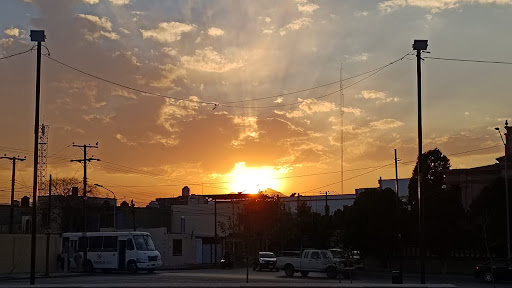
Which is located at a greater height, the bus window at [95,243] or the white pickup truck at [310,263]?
the bus window at [95,243]

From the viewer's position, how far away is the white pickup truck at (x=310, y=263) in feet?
163

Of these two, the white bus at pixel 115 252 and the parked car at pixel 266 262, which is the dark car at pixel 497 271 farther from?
the white bus at pixel 115 252

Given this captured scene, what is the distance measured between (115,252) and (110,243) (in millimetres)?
934

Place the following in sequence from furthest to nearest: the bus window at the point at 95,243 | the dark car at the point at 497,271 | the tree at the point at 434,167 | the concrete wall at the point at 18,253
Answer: the tree at the point at 434,167 → the bus window at the point at 95,243 → the concrete wall at the point at 18,253 → the dark car at the point at 497,271

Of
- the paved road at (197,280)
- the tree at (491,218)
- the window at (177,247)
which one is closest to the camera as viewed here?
the paved road at (197,280)

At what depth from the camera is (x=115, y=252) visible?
53125 mm

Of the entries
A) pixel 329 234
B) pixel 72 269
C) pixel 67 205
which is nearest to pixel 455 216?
pixel 329 234

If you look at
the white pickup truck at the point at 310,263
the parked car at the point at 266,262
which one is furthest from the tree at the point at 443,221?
the parked car at the point at 266,262

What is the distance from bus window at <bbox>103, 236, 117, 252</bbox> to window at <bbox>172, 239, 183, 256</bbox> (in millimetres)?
23225

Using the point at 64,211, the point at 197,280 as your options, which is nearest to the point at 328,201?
the point at 64,211

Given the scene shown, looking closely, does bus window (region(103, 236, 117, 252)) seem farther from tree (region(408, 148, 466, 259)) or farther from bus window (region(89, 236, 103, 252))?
tree (region(408, 148, 466, 259))

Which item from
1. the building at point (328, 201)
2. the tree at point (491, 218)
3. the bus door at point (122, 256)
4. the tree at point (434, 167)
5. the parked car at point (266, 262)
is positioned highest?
the tree at point (434, 167)

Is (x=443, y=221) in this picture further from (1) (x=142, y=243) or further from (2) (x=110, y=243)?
(2) (x=110, y=243)

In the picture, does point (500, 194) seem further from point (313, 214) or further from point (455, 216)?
point (313, 214)
